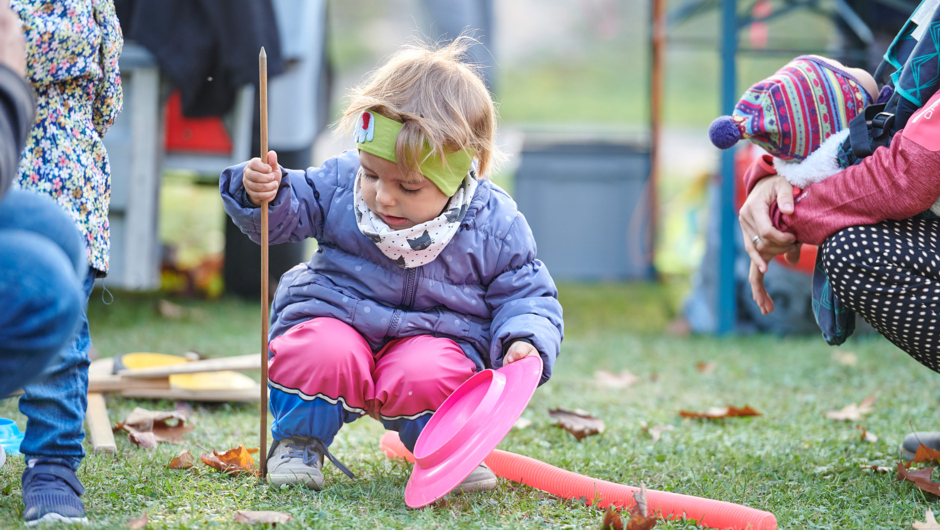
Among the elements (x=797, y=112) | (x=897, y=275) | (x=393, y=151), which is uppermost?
(x=797, y=112)

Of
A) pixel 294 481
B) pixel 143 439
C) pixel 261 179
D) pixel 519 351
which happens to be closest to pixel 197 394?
pixel 143 439

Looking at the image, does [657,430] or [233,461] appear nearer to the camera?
[233,461]

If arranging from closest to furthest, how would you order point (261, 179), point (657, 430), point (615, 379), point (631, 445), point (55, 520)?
point (55, 520)
point (261, 179)
point (631, 445)
point (657, 430)
point (615, 379)

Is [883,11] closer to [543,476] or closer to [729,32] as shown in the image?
[729,32]

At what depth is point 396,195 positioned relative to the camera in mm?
1587

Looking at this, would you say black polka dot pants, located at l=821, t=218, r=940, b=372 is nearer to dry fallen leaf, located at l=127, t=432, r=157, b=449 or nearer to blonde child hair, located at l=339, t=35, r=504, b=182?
blonde child hair, located at l=339, t=35, r=504, b=182

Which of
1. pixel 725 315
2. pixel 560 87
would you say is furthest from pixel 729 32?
pixel 560 87

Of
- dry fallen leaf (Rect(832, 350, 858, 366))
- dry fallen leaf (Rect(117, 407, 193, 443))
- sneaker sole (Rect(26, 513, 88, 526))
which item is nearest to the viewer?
sneaker sole (Rect(26, 513, 88, 526))

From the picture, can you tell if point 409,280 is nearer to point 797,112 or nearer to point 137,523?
point 137,523

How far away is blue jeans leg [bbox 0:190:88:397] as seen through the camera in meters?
1.04

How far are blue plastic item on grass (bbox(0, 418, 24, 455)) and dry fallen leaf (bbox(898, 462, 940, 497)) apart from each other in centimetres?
165

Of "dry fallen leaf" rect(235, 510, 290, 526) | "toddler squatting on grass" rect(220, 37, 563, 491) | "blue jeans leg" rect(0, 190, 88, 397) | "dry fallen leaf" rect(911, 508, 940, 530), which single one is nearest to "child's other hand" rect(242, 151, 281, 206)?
"toddler squatting on grass" rect(220, 37, 563, 491)

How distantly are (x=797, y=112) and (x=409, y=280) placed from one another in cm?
78

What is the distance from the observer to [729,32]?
333 cm
